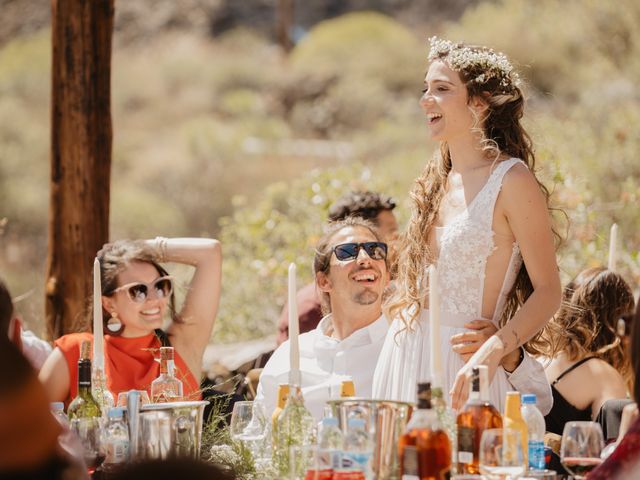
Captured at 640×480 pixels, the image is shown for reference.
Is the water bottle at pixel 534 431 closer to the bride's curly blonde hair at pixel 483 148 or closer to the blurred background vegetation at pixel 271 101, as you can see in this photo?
the bride's curly blonde hair at pixel 483 148

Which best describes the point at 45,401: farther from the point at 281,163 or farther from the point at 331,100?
the point at 331,100

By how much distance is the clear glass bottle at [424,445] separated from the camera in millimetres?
2527

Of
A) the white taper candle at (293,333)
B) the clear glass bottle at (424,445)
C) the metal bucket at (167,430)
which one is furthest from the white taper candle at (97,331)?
the clear glass bottle at (424,445)

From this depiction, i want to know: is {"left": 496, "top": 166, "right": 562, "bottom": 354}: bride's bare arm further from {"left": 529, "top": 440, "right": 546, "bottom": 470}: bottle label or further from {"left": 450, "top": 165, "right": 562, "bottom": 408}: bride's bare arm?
{"left": 529, "top": 440, "right": 546, "bottom": 470}: bottle label

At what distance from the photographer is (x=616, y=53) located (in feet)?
86.0

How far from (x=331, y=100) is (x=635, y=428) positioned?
3072 cm

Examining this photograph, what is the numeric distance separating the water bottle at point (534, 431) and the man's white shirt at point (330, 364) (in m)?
1.41

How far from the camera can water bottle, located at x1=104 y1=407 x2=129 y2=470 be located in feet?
9.94

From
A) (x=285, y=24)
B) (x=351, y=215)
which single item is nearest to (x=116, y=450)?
(x=351, y=215)

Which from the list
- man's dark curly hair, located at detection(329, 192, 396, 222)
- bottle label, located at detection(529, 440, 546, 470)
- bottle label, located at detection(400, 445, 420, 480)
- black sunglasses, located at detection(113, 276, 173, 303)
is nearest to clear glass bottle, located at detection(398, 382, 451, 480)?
bottle label, located at detection(400, 445, 420, 480)

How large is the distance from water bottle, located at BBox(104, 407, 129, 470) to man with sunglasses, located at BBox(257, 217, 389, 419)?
1.32 meters

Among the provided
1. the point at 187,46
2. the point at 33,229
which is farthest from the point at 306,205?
the point at 187,46

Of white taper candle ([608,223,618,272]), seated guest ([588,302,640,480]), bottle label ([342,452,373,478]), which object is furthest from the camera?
white taper candle ([608,223,618,272])

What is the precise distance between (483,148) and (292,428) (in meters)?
1.38
